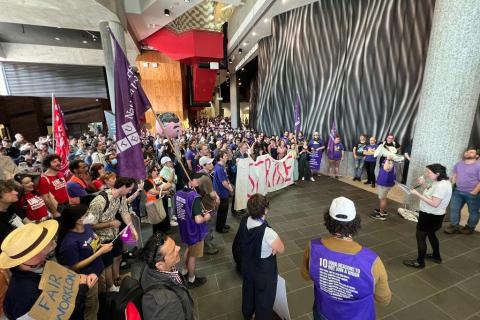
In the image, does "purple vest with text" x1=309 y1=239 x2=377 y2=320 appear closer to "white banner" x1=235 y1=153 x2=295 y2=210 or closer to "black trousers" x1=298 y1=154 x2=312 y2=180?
"white banner" x1=235 y1=153 x2=295 y2=210

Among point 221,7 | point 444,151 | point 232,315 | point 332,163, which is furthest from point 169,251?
point 221,7

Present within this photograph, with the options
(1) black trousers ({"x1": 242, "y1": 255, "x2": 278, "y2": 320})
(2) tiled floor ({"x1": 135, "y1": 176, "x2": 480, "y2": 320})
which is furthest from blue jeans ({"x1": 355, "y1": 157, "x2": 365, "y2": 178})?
(1) black trousers ({"x1": 242, "y1": 255, "x2": 278, "y2": 320})

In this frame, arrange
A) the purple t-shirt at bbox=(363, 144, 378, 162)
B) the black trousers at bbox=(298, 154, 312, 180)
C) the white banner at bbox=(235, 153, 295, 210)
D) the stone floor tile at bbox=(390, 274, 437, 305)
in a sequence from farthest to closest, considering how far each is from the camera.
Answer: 1. the black trousers at bbox=(298, 154, 312, 180)
2. the purple t-shirt at bbox=(363, 144, 378, 162)
3. the white banner at bbox=(235, 153, 295, 210)
4. the stone floor tile at bbox=(390, 274, 437, 305)

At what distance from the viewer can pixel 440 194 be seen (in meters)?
3.12

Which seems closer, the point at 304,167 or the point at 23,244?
the point at 23,244

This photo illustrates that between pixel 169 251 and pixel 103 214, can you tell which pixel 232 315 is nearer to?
pixel 169 251

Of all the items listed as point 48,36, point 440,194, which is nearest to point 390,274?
point 440,194

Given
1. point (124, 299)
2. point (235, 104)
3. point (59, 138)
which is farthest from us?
point (235, 104)

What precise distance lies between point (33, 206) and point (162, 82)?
1576 centimetres

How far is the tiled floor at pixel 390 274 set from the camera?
2.85 metres

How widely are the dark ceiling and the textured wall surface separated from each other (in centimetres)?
1224

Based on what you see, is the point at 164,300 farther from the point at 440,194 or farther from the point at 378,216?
the point at 378,216

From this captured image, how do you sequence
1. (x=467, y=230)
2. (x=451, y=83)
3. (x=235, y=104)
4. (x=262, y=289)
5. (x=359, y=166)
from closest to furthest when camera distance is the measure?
(x=262, y=289)
(x=467, y=230)
(x=451, y=83)
(x=359, y=166)
(x=235, y=104)

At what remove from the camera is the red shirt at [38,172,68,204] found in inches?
137
